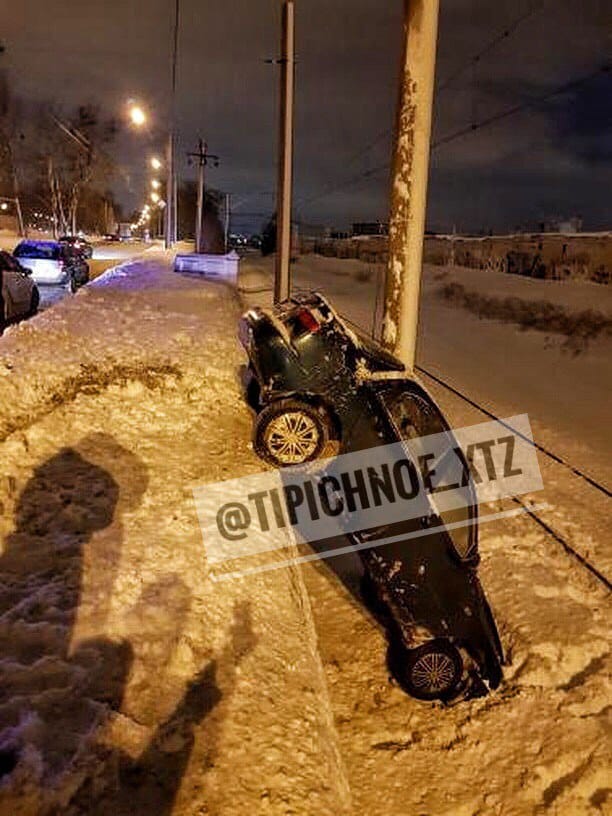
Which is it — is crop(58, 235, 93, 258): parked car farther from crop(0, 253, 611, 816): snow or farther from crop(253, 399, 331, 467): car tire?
crop(253, 399, 331, 467): car tire

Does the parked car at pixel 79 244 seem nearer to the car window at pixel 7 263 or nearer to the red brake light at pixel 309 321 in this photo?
the car window at pixel 7 263

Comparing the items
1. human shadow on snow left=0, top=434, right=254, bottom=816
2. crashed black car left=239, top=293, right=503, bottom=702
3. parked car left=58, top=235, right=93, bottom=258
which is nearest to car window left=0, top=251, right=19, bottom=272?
crashed black car left=239, top=293, right=503, bottom=702

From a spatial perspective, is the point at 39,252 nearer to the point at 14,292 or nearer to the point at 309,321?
the point at 14,292

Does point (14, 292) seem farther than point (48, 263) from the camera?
No

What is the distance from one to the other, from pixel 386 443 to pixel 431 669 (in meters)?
1.51

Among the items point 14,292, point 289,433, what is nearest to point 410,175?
point 289,433

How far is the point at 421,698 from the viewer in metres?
4.38

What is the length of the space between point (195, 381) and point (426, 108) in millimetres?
3822

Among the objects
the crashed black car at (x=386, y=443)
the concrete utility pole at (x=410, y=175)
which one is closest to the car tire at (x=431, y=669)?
the crashed black car at (x=386, y=443)

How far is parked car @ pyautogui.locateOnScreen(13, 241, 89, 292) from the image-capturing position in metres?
20.8

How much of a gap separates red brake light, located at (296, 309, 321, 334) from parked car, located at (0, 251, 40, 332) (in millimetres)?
9120

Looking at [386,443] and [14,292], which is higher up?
[14,292]

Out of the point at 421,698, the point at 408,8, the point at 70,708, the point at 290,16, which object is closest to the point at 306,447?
the point at 421,698

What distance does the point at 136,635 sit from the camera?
133 inches
